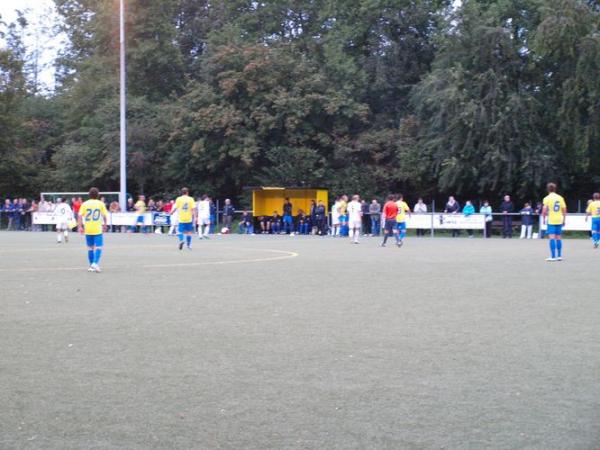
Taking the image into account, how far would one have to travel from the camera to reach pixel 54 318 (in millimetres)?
11469

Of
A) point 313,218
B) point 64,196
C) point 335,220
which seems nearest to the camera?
point 335,220

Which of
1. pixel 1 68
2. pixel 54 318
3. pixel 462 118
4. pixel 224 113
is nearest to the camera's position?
pixel 54 318

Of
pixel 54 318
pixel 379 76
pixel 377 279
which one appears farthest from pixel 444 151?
pixel 54 318

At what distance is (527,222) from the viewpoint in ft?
128

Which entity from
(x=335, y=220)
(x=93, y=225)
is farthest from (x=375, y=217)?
(x=93, y=225)

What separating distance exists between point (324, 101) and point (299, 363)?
4251 centimetres

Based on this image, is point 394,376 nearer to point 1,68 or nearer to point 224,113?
point 224,113

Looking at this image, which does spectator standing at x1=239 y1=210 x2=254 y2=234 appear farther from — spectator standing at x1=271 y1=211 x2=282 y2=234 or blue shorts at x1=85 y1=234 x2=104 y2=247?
blue shorts at x1=85 y1=234 x2=104 y2=247

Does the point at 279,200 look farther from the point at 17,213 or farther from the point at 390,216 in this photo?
the point at 390,216

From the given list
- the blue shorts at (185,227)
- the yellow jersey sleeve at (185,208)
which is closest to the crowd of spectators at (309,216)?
the blue shorts at (185,227)

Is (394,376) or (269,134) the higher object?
(269,134)

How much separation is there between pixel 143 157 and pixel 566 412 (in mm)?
48586

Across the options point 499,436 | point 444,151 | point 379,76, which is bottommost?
point 499,436

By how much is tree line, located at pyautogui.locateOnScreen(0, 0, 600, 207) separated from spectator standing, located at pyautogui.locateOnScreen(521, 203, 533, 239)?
148 inches
